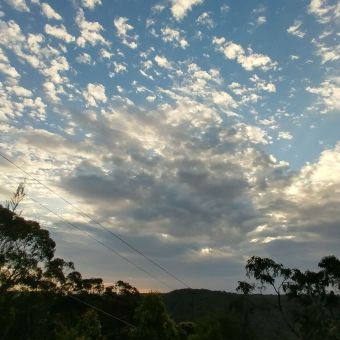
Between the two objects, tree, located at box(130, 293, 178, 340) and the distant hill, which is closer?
tree, located at box(130, 293, 178, 340)

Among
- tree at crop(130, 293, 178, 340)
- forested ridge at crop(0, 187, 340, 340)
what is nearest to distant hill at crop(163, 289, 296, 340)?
forested ridge at crop(0, 187, 340, 340)

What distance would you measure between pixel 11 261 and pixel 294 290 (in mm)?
29239

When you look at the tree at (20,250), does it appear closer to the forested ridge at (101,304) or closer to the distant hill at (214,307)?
the forested ridge at (101,304)

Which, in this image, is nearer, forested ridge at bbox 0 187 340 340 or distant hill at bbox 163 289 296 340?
forested ridge at bbox 0 187 340 340

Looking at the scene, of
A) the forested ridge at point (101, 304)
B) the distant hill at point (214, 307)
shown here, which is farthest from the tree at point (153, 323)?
the distant hill at point (214, 307)

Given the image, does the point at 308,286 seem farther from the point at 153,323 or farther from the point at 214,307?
the point at 214,307

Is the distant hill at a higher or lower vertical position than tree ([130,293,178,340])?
higher

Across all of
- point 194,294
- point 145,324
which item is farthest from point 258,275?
point 194,294

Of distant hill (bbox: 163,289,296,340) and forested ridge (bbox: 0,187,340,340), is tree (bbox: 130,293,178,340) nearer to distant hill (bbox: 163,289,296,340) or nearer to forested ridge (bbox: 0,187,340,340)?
forested ridge (bbox: 0,187,340,340)

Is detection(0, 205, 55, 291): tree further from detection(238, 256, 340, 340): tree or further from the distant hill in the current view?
the distant hill

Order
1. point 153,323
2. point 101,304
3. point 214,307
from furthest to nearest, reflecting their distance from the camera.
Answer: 1. point 214,307
2. point 101,304
3. point 153,323

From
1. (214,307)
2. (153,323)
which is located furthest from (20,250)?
(214,307)

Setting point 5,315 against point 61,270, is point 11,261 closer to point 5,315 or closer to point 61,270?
point 5,315

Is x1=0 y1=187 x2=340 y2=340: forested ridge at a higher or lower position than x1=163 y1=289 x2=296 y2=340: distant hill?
lower
